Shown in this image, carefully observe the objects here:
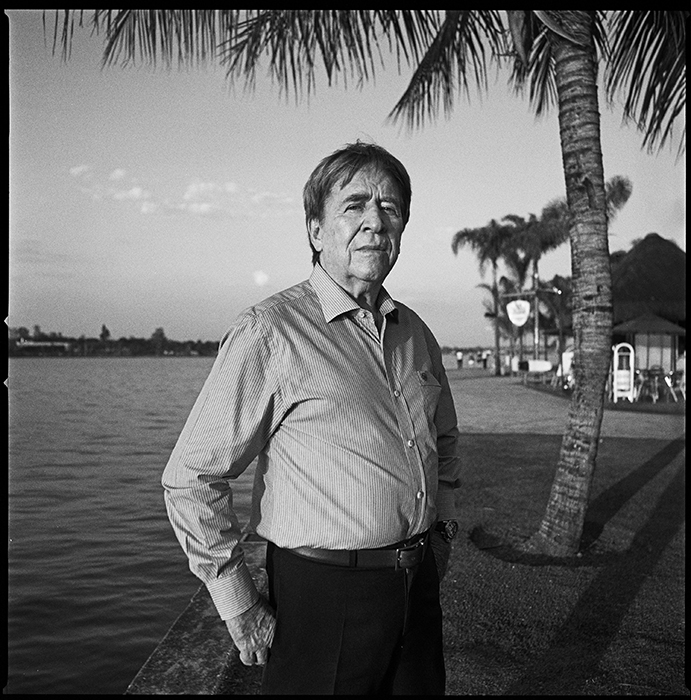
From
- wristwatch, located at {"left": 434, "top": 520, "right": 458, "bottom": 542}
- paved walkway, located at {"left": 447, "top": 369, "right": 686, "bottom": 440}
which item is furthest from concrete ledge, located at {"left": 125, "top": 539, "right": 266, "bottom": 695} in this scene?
paved walkway, located at {"left": 447, "top": 369, "right": 686, "bottom": 440}

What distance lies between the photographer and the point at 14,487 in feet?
41.4

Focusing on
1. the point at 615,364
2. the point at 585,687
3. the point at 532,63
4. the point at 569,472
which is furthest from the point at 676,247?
the point at 585,687

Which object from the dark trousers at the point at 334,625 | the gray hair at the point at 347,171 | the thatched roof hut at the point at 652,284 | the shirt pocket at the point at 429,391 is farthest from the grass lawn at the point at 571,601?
the thatched roof hut at the point at 652,284

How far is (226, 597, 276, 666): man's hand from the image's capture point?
2217mm

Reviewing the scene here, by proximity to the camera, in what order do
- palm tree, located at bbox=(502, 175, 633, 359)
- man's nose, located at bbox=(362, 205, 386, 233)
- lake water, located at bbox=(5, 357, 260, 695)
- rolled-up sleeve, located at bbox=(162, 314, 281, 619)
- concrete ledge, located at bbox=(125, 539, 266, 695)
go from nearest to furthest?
1. rolled-up sleeve, located at bbox=(162, 314, 281, 619)
2. man's nose, located at bbox=(362, 205, 386, 233)
3. concrete ledge, located at bbox=(125, 539, 266, 695)
4. lake water, located at bbox=(5, 357, 260, 695)
5. palm tree, located at bbox=(502, 175, 633, 359)

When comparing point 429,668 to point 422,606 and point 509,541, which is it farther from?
point 509,541

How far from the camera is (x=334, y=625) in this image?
2.21 m

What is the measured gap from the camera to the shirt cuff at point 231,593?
2.18 m

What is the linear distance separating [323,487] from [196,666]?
2072 millimetres

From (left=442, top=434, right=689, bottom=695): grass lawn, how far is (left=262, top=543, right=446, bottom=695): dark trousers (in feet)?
5.49

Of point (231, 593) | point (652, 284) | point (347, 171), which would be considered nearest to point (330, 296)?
point (347, 171)

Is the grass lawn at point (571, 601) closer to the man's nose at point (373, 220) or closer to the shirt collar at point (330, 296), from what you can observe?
the shirt collar at point (330, 296)

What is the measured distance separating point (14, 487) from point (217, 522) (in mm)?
11710

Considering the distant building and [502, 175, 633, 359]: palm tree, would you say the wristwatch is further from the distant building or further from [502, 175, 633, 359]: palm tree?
[502, 175, 633, 359]: palm tree
